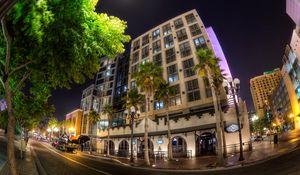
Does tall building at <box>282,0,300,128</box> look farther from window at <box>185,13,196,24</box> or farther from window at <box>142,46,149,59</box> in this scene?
window at <box>142,46,149,59</box>

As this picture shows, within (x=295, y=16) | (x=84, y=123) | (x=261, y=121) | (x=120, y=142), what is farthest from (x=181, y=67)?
(x=261, y=121)

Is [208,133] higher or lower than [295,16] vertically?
lower

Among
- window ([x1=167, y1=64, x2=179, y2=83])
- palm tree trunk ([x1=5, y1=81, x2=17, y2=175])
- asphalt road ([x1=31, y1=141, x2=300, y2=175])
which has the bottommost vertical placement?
asphalt road ([x1=31, y1=141, x2=300, y2=175])

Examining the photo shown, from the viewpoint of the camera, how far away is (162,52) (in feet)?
182

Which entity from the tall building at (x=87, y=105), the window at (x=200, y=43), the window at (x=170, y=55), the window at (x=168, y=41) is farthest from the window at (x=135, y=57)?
the tall building at (x=87, y=105)

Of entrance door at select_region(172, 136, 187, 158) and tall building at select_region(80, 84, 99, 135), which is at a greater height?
tall building at select_region(80, 84, 99, 135)

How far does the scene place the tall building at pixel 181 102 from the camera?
1347 inches

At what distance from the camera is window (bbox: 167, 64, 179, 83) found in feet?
164

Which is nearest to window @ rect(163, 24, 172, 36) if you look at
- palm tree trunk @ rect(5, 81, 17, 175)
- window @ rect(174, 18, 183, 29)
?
window @ rect(174, 18, 183, 29)

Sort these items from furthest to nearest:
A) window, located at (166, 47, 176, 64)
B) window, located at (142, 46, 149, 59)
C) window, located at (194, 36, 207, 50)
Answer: window, located at (142, 46, 149, 59) → window, located at (166, 47, 176, 64) → window, located at (194, 36, 207, 50)

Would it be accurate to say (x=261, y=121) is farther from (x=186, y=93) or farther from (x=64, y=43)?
(x=64, y=43)

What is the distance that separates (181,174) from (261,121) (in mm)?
127639

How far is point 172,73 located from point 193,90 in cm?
818

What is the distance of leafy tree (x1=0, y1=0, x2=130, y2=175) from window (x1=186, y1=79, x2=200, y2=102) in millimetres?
37528
